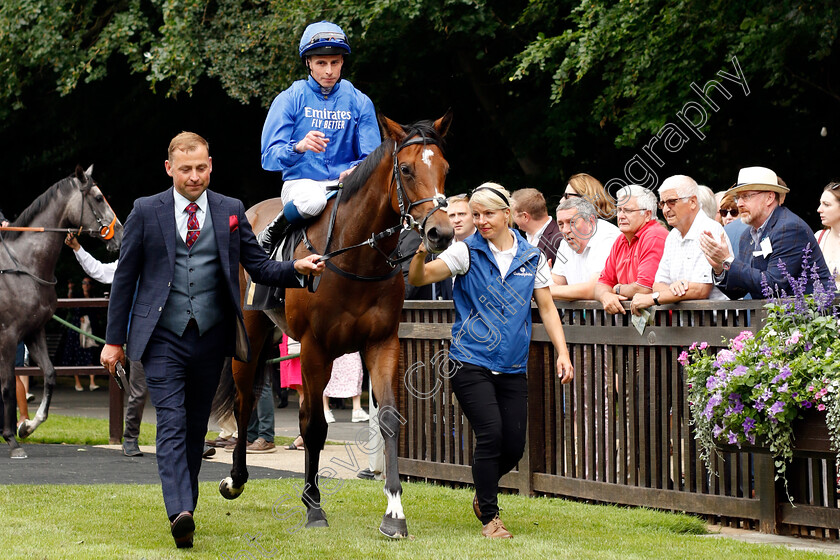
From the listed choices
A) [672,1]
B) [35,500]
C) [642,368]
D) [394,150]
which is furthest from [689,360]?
[672,1]

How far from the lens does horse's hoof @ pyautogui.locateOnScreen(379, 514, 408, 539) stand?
608 centimetres

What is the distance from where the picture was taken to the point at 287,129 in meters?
7.12

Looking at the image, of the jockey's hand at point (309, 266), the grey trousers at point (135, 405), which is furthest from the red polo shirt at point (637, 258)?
the grey trousers at point (135, 405)

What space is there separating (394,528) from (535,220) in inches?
133

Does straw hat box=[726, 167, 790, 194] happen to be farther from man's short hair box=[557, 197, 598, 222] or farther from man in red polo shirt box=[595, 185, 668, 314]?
man's short hair box=[557, 197, 598, 222]

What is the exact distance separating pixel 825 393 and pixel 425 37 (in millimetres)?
11489

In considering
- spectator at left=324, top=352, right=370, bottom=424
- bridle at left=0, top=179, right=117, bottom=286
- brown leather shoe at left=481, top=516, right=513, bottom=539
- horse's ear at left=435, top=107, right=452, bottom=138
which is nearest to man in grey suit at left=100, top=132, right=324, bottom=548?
horse's ear at left=435, top=107, right=452, bottom=138

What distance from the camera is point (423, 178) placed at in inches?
237

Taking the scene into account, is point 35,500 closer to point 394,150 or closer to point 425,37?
point 394,150

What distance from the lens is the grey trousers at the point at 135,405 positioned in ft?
34.0

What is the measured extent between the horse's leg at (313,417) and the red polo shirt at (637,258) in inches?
83.9

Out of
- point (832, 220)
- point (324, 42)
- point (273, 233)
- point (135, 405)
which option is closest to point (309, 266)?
point (273, 233)

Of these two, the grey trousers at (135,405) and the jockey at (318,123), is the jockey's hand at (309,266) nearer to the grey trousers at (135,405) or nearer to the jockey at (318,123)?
the jockey at (318,123)

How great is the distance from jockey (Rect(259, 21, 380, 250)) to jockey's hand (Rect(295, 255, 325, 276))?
2.87 ft
